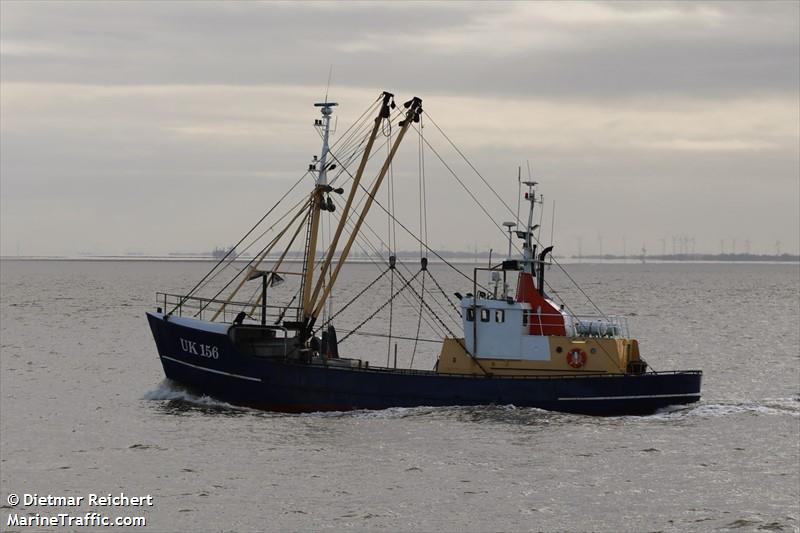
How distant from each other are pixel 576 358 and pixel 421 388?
599 cm

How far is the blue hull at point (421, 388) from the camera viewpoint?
41.4 metres

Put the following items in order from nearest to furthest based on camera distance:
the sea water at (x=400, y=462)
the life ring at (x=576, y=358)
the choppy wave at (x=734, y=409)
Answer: the sea water at (x=400, y=462) → the life ring at (x=576, y=358) → the choppy wave at (x=734, y=409)

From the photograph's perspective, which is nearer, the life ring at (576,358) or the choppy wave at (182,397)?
the life ring at (576,358)

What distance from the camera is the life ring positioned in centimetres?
4266

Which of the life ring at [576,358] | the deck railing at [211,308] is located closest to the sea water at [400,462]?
the life ring at [576,358]

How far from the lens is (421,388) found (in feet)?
136

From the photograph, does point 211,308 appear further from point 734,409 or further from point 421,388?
point 734,409

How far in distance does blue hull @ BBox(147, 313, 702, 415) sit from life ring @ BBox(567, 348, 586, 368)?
1.07m

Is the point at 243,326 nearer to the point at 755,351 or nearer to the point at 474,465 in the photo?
the point at 474,465

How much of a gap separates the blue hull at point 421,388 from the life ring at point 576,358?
42.3 inches

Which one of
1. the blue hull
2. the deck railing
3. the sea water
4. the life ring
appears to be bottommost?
the sea water

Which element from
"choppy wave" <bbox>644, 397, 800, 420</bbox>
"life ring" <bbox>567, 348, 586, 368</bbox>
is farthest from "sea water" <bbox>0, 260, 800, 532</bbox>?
"life ring" <bbox>567, 348, 586, 368</bbox>

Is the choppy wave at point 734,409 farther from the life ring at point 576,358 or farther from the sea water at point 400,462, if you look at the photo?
the life ring at point 576,358

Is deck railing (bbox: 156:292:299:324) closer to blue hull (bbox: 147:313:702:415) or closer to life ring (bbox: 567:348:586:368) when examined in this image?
blue hull (bbox: 147:313:702:415)
